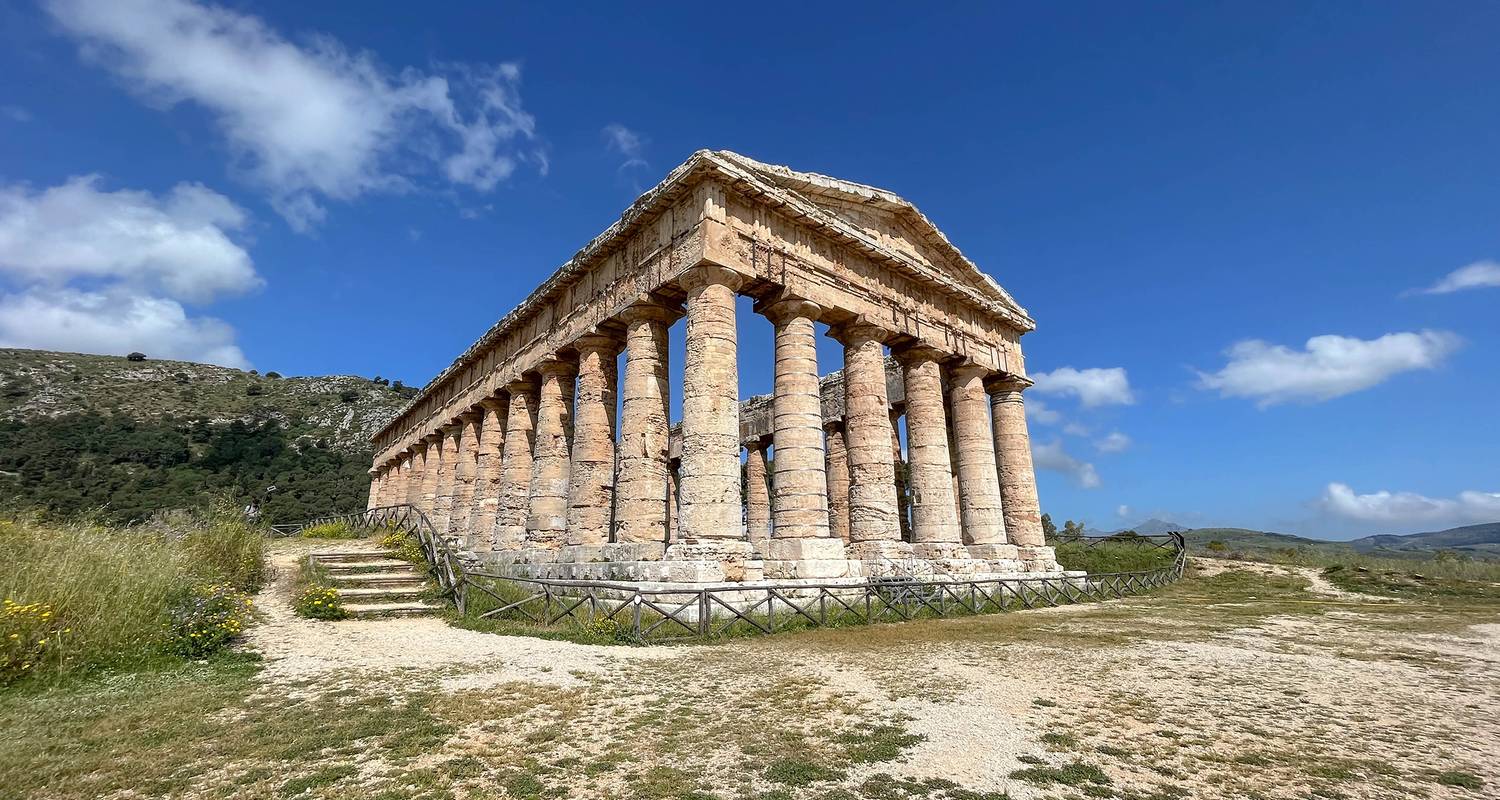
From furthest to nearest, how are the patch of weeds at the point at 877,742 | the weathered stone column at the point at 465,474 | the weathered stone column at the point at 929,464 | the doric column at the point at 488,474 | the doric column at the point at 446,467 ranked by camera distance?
the doric column at the point at 446,467 < the weathered stone column at the point at 465,474 < the doric column at the point at 488,474 < the weathered stone column at the point at 929,464 < the patch of weeds at the point at 877,742

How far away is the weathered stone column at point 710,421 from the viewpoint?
1305 centimetres

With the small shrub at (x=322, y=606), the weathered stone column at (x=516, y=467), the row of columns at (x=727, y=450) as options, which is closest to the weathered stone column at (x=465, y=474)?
the row of columns at (x=727, y=450)

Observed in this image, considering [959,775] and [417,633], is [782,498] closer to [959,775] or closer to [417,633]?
[417,633]

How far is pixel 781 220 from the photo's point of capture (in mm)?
15766

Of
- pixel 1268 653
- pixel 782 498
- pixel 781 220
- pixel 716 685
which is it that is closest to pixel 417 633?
pixel 716 685

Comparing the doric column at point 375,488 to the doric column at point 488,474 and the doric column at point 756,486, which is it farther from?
the doric column at point 756,486

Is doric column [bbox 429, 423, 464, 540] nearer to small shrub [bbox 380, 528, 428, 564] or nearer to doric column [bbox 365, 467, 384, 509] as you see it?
small shrub [bbox 380, 528, 428, 564]

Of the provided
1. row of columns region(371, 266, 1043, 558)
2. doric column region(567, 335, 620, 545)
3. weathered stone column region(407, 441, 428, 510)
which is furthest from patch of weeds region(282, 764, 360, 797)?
weathered stone column region(407, 441, 428, 510)

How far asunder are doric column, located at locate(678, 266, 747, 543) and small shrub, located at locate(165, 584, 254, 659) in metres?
7.37

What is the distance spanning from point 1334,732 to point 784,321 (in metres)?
12.3

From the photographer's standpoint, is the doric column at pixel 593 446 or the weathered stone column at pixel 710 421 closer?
the weathered stone column at pixel 710 421

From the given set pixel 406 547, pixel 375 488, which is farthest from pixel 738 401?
pixel 375 488

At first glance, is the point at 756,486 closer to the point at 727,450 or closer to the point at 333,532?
the point at 727,450

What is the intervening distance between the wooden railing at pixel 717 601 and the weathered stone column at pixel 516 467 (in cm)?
267
